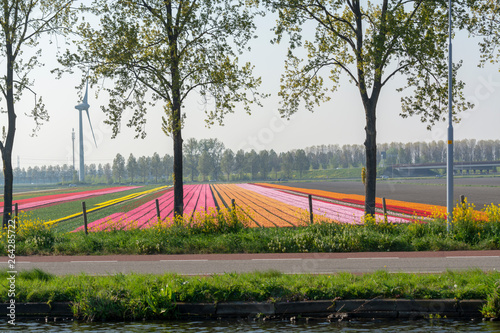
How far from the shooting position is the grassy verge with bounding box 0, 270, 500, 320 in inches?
296

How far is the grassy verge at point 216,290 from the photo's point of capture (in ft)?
24.6

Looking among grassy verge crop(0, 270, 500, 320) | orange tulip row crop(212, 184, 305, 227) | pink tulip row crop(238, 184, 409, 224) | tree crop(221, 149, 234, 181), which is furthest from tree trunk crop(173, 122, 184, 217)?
tree crop(221, 149, 234, 181)

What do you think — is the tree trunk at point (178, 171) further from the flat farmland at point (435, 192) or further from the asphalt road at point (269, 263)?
the flat farmland at point (435, 192)

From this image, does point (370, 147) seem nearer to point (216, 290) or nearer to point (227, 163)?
point (216, 290)

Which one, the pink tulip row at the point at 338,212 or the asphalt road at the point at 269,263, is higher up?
the asphalt road at the point at 269,263

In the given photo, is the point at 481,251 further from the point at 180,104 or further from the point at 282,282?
the point at 180,104

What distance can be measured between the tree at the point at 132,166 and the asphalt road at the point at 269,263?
178589mm

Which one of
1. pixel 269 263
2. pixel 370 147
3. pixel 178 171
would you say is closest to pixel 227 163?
pixel 178 171

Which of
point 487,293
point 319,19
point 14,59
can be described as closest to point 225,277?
point 487,293

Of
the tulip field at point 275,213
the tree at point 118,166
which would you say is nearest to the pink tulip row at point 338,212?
the tulip field at point 275,213

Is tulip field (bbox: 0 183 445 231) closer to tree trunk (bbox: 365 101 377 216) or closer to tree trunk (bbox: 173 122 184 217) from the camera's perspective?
tree trunk (bbox: 173 122 184 217)

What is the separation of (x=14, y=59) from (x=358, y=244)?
46.0 ft

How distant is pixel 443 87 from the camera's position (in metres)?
17.8

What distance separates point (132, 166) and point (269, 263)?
7219 inches
